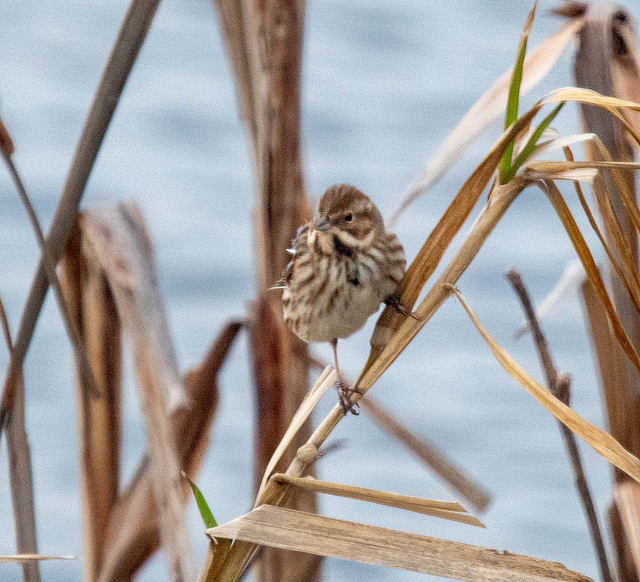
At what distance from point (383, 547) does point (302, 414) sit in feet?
0.91

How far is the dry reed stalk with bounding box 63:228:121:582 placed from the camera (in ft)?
8.87

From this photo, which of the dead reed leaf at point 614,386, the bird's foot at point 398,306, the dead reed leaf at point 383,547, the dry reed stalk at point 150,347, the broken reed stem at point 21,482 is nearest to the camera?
the dead reed leaf at point 383,547

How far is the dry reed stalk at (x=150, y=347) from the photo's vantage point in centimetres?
240

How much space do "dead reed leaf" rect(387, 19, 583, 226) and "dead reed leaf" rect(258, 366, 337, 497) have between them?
491 mm

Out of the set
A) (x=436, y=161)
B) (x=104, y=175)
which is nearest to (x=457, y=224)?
(x=436, y=161)

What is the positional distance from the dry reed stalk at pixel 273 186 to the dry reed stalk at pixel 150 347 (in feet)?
0.81

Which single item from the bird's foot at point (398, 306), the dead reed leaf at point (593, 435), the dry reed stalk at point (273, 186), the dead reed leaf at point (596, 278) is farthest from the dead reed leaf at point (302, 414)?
the dry reed stalk at point (273, 186)

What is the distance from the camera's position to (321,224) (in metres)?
2.42

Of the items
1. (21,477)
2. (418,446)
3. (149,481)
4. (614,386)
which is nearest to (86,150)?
(21,477)

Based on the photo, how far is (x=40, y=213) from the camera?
6648 mm

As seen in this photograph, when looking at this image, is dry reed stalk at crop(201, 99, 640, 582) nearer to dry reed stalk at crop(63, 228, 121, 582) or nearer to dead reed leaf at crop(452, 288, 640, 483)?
dead reed leaf at crop(452, 288, 640, 483)

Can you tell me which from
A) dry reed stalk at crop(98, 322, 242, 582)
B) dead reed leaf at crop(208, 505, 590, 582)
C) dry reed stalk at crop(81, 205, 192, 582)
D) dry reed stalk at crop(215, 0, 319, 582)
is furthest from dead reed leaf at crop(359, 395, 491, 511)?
dead reed leaf at crop(208, 505, 590, 582)

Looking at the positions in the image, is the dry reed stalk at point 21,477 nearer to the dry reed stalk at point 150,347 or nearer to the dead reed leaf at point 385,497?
the dry reed stalk at point 150,347

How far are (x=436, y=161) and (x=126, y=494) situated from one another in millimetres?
1201
